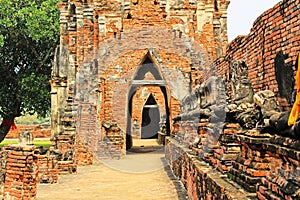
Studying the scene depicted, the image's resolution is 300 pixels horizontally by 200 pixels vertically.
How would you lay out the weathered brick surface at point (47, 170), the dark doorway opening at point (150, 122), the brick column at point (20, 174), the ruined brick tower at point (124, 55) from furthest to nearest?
the dark doorway opening at point (150, 122)
the ruined brick tower at point (124, 55)
the weathered brick surface at point (47, 170)
the brick column at point (20, 174)

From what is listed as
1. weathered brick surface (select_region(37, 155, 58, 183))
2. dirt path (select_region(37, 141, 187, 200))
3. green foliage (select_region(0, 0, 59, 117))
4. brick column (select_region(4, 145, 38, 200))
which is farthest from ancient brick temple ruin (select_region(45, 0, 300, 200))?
green foliage (select_region(0, 0, 59, 117))

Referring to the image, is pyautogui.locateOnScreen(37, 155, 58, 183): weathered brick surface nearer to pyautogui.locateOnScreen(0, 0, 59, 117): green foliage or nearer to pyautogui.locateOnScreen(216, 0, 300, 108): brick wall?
pyautogui.locateOnScreen(216, 0, 300, 108): brick wall

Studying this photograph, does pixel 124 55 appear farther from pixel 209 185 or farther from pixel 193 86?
pixel 209 185

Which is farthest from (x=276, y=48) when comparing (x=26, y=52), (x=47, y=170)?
(x=26, y=52)

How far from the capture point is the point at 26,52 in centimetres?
2017

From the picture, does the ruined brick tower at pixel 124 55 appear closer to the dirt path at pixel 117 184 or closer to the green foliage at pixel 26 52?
the dirt path at pixel 117 184

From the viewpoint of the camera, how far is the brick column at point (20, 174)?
20.5ft

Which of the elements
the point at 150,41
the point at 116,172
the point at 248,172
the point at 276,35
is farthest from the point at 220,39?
the point at 248,172

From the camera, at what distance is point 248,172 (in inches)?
141

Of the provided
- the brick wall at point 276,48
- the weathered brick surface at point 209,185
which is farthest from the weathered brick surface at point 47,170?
A: the brick wall at point 276,48

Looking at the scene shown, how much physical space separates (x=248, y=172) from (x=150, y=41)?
1047cm

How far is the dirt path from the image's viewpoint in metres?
7.20

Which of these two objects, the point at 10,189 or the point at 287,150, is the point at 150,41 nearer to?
the point at 10,189

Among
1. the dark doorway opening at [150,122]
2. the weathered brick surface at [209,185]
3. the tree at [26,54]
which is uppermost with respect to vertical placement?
the tree at [26,54]
